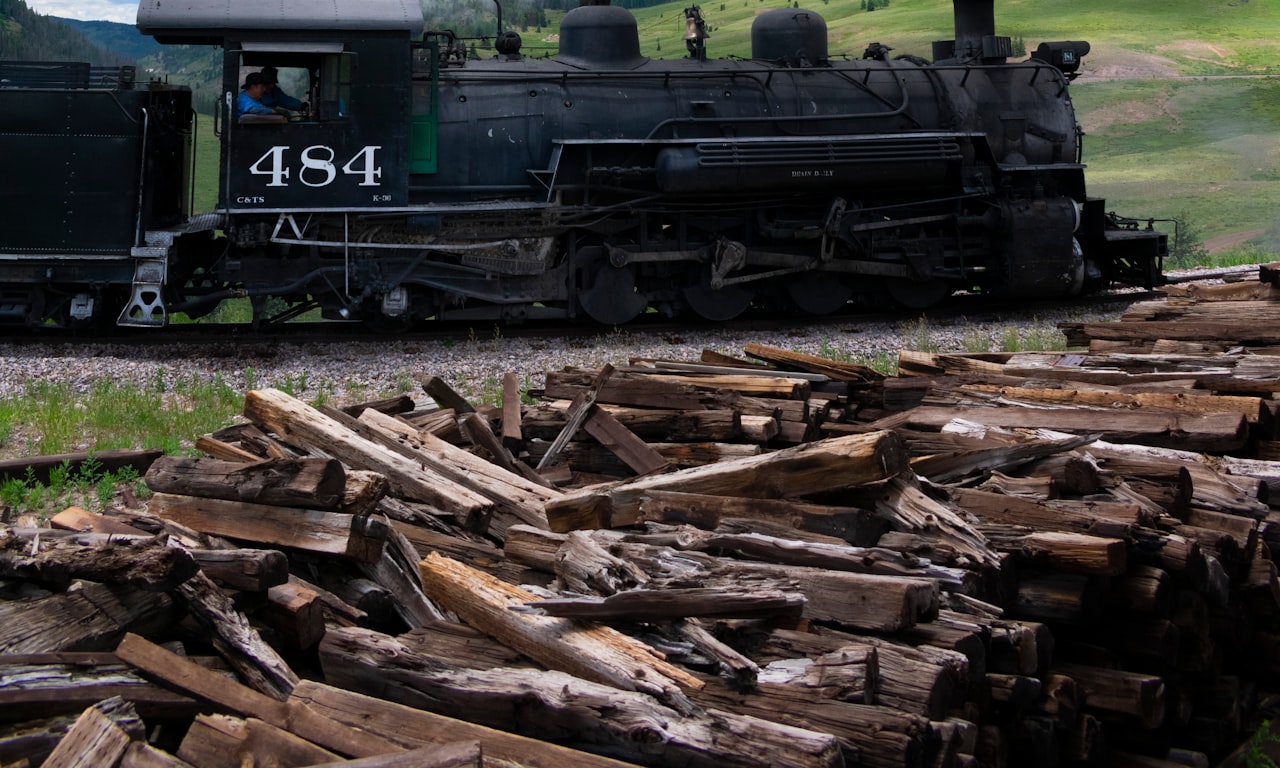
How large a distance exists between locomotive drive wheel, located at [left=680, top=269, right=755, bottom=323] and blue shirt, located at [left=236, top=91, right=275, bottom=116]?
5.19 metres

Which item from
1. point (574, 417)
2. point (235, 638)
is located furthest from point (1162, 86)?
point (235, 638)

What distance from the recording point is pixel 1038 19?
6072 cm

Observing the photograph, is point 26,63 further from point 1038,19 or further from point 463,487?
point 1038,19

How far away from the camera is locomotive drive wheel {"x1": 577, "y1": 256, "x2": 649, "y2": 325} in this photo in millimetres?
14820

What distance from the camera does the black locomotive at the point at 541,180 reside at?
44.6ft

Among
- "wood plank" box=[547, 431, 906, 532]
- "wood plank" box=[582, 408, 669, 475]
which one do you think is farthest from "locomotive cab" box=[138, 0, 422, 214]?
"wood plank" box=[547, 431, 906, 532]

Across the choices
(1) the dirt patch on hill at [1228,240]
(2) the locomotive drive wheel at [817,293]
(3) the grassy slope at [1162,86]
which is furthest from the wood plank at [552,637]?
(3) the grassy slope at [1162,86]

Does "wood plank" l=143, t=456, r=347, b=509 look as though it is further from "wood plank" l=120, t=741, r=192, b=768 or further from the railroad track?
the railroad track

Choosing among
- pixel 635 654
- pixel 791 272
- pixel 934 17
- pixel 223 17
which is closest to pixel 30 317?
pixel 223 17

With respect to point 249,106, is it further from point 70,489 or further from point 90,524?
point 90,524

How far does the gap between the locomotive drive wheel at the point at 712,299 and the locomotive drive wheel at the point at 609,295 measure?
27.0 inches

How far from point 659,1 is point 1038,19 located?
35390 mm

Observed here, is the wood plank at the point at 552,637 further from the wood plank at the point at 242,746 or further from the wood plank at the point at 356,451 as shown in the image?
the wood plank at the point at 356,451

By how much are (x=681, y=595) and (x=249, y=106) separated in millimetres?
10975
